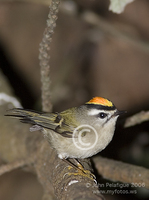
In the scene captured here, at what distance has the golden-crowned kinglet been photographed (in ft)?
8.79

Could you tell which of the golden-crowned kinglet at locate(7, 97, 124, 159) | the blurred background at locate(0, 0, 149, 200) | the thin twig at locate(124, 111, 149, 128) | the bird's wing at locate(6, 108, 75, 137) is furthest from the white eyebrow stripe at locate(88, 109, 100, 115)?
the blurred background at locate(0, 0, 149, 200)

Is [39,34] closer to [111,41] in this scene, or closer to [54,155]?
[111,41]

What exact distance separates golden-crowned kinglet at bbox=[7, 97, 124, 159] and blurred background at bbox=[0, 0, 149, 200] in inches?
76.2

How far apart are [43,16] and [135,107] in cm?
240

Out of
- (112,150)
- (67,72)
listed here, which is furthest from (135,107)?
(67,72)

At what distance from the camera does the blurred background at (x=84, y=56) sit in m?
5.07

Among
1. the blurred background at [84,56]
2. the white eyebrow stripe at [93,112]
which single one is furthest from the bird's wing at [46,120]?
the blurred background at [84,56]

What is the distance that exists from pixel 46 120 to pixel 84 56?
8.96 feet

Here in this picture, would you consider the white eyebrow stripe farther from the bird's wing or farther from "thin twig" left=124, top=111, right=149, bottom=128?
"thin twig" left=124, top=111, right=149, bottom=128

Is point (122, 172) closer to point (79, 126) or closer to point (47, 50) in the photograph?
point (79, 126)

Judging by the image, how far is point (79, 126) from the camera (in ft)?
9.37

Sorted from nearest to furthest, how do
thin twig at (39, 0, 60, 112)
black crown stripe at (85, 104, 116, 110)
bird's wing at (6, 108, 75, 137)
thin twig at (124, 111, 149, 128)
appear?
thin twig at (39, 0, 60, 112) < black crown stripe at (85, 104, 116, 110) < bird's wing at (6, 108, 75, 137) < thin twig at (124, 111, 149, 128)

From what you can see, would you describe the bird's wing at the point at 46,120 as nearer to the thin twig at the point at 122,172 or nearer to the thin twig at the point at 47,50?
the thin twig at the point at 47,50

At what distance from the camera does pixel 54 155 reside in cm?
298
